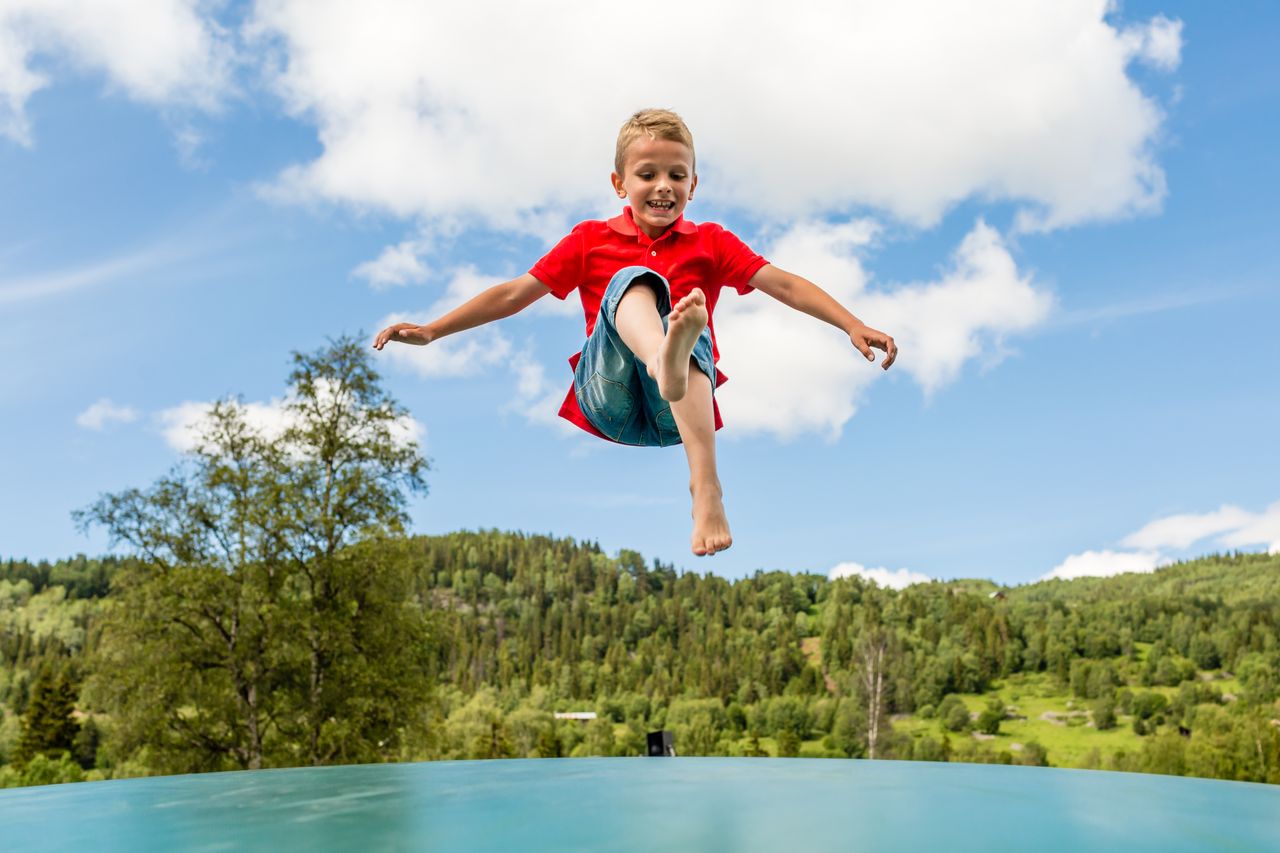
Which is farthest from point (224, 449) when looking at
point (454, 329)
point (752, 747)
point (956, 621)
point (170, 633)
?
point (956, 621)

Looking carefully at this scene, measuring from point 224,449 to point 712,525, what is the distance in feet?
49.8

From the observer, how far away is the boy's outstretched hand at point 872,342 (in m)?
3.23

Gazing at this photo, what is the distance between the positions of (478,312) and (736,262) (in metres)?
0.95

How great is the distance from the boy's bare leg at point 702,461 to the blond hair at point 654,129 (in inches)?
32.3

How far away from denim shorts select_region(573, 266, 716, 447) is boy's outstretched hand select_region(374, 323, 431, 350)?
56 cm

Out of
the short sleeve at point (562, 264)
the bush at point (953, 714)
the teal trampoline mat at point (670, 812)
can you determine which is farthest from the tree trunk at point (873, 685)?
the short sleeve at point (562, 264)

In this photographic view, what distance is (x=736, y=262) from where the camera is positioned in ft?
12.0

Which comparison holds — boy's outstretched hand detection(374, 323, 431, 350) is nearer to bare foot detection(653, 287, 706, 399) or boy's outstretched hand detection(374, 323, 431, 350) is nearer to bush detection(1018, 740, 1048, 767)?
bare foot detection(653, 287, 706, 399)

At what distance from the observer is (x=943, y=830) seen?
218cm

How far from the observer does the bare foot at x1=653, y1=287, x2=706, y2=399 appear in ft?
8.88

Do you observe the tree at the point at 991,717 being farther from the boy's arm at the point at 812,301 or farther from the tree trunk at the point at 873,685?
the boy's arm at the point at 812,301

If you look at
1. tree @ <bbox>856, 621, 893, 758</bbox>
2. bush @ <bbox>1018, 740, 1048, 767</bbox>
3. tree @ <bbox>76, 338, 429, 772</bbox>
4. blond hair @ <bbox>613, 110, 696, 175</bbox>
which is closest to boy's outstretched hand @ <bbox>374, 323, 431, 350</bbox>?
blond hair @ <bbox>613, 110, 696, 175</bbox>

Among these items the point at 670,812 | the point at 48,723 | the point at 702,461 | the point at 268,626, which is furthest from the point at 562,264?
the point at 48,723

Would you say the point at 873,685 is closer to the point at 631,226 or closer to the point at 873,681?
the point at 873,681
